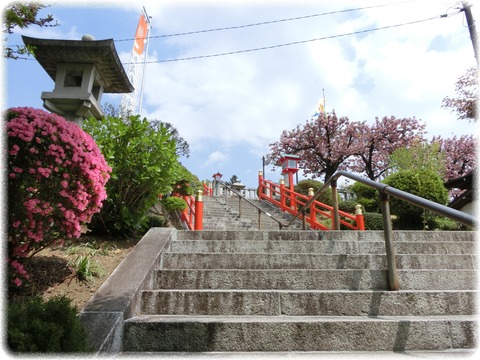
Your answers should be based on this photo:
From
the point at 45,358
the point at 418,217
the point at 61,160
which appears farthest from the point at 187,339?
the point at 418,217

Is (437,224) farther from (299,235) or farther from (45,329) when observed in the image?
(45,329)

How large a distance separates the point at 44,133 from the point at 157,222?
3.49 m

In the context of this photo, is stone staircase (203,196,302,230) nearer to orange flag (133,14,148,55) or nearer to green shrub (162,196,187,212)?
green shrub (162,196,187,212)

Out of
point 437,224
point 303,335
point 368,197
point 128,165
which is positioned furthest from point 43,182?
point 368,197

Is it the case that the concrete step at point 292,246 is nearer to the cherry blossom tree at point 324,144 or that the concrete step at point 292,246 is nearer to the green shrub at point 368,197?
the green shrub at point 368,197

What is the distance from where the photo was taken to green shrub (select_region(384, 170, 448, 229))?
952cm

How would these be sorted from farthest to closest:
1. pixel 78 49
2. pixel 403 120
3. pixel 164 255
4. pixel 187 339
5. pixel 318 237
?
1. pixel 403 120
2. pixel 78 49
3. pixel 318 237
4. pixel 164 255
5. pixel 187 339

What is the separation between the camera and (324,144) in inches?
858

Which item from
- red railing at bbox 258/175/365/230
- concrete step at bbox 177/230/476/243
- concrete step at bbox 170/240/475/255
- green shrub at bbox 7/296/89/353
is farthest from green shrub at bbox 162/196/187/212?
green shrub at bbox 7/296/89/353

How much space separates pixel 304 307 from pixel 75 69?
A: 8.53 m

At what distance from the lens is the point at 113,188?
417cm

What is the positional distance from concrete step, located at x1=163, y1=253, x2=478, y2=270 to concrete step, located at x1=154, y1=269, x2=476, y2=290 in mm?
305

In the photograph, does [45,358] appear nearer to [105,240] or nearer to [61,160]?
[61,160]

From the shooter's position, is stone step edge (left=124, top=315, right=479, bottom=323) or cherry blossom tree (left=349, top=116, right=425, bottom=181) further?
cherry blossom tree (left=349, top=116, right=425, bottom=181)
